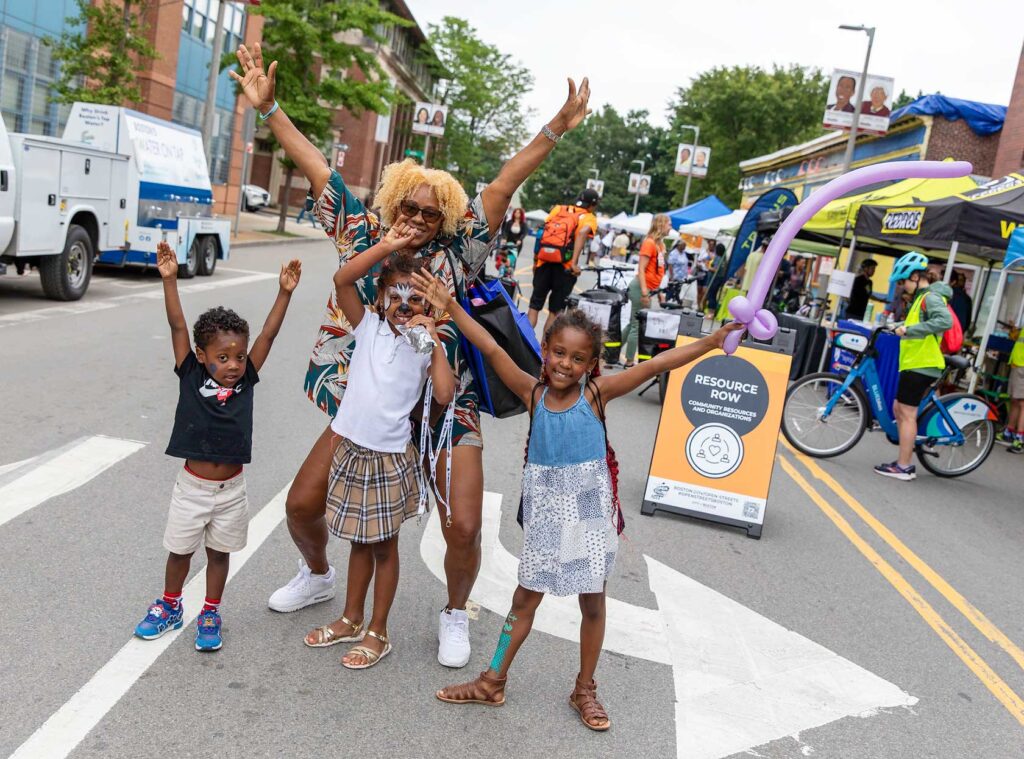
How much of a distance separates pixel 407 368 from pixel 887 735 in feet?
7.46

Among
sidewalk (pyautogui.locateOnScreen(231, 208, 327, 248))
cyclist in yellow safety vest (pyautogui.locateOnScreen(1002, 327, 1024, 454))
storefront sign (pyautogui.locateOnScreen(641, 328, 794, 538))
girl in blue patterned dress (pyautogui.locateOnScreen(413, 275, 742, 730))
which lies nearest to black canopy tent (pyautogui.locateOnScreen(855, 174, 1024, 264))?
cyclist in yellow safety vest (pyautogui.locateOnScreen(1002, 327, 1024, 454))

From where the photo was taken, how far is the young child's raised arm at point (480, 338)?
3.39m

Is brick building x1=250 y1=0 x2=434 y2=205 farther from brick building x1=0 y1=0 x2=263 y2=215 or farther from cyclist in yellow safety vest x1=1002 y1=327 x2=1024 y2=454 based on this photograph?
cyclist in yellow safety vest x1=1002 y1=327 x2=1024 y2=454

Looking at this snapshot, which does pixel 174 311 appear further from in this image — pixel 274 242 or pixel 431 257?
pixel 274 242

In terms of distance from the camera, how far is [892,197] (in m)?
13.1

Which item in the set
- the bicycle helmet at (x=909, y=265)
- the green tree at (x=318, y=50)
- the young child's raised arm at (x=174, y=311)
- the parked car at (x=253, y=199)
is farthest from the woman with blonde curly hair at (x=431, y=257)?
the parked car at (x=253, y=199)

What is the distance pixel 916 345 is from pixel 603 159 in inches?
4354

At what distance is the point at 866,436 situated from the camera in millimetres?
11320

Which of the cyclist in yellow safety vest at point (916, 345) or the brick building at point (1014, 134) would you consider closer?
the cyclist in yellow safety vest at point (916, 345)

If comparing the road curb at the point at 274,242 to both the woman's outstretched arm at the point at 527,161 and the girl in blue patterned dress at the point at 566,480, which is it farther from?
the girl in blue patterned dress at the point at 566,480

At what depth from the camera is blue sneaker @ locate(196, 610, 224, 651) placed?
373 cm

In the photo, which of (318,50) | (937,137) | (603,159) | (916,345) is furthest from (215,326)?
(603,159)

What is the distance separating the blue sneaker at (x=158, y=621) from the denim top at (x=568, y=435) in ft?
4.99

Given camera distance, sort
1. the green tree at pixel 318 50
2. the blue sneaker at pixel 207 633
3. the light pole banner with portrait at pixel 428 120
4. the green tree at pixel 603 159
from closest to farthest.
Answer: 1. the blue sneaker at pixel 207 633
2. the green tree at pixel 318 50
3. the light pole banner with portrait at pixel 428 120
4. the green tree at pixel 603 159
